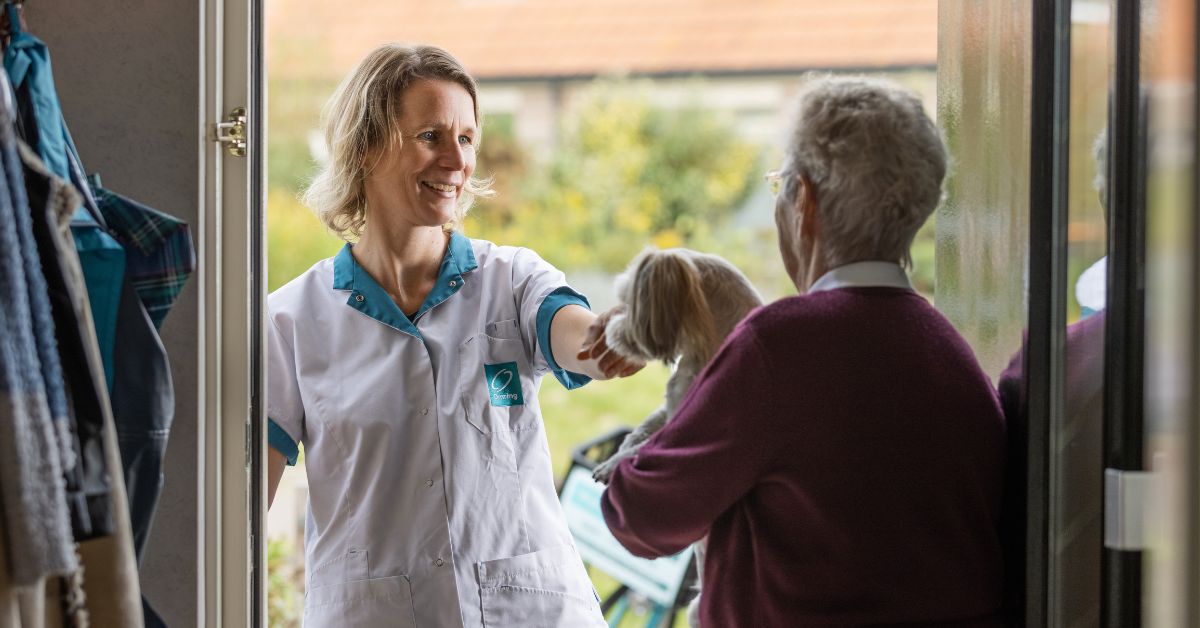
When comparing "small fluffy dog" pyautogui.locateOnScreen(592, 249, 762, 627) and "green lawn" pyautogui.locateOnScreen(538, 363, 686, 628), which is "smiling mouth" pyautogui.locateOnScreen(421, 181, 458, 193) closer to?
"small fluffy dog" pyautogui.locateOnScreen(592, 249, 762, 627)

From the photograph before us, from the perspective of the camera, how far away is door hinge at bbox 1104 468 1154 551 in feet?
4.14

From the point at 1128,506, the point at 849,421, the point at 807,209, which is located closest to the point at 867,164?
the point at 807,209

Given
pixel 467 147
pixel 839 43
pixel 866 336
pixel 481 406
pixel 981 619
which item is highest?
pixel 839 43

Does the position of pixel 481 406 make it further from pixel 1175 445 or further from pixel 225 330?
pixel 1175 445

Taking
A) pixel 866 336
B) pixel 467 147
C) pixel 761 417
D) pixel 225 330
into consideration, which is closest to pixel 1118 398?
pixel 866 336

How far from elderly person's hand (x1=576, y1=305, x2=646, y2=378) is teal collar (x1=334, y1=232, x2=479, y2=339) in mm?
282

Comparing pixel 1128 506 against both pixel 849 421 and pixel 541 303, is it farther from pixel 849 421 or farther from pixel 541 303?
pixel 541 303

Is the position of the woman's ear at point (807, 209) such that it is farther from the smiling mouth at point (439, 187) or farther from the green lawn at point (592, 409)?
the green lawn at point (592, 409)

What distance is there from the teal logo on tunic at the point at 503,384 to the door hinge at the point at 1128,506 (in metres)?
0.85

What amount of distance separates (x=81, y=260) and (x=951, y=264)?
1151mm

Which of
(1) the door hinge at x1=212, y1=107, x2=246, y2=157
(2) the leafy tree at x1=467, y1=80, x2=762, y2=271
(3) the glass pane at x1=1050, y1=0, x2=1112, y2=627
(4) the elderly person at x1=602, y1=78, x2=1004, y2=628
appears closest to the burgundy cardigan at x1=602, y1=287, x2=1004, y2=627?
(4) the elderly person at x1=602, y1=78, x2=1004, y2=628

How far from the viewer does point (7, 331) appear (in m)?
1.14

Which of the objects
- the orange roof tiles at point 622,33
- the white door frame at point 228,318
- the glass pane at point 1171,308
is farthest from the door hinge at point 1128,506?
the orange roof tiles at point 622,33

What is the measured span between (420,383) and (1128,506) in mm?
981
